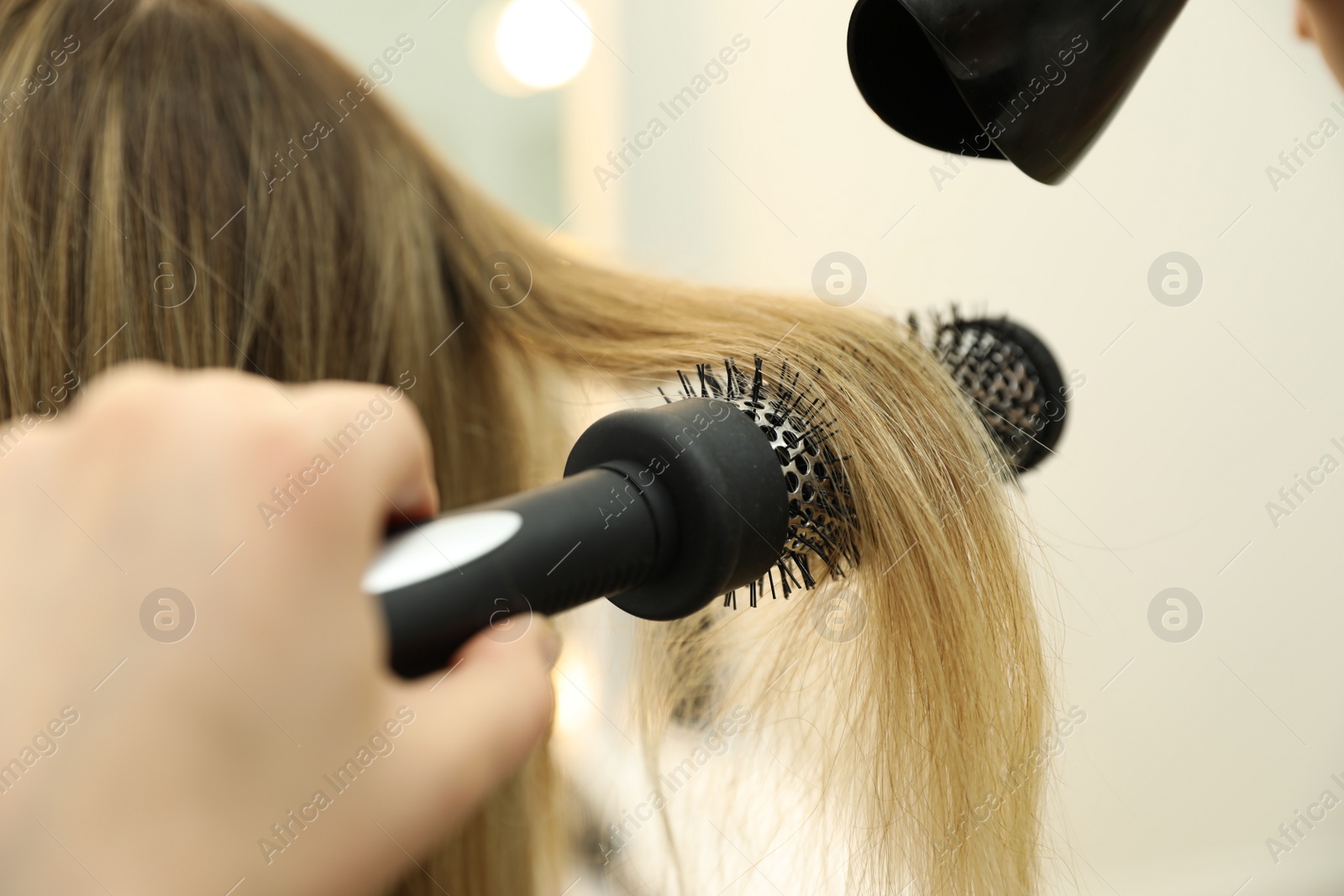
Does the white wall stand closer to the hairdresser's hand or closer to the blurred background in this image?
the blurred background

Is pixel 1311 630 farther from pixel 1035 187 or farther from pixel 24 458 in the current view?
A: pixel 24 458

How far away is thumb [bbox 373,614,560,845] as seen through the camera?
17 cm

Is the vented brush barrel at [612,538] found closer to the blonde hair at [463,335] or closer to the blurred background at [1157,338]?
the blonde hair at [463,335]

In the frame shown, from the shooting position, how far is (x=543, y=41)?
99 cm

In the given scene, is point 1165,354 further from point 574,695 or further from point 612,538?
point 612,538

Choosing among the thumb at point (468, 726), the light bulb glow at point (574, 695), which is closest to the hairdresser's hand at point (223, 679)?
the thumb at point (468, 726)

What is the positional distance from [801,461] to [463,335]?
21cm

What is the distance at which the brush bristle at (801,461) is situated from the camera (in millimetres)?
262

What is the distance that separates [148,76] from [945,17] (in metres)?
0.30

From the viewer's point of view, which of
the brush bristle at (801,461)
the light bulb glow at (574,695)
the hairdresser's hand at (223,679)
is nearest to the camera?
the hairdresser's hand at (223,679)

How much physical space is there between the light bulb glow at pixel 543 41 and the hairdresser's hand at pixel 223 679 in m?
0.89

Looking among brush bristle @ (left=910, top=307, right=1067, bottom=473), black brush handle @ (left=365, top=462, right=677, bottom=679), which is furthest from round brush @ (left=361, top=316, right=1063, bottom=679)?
brush bristle @ (left=910, top=307, right=1067, bottom=473)

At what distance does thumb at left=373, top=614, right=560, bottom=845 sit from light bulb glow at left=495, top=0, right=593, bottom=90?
35.9 inches

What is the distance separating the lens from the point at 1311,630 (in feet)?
2.52
